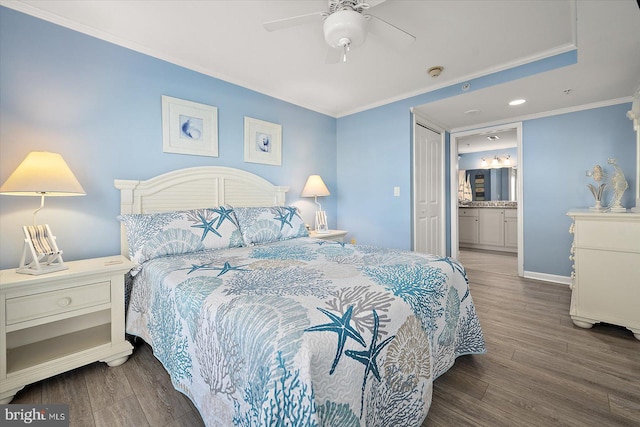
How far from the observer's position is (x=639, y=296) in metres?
2.07

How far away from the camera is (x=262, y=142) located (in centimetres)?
330

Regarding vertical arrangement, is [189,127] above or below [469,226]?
above

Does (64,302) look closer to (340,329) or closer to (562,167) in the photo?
(340,329)

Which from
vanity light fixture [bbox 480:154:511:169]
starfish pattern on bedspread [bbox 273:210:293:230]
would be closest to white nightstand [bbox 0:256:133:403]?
starfish pattern on bedspread [bbox 273:210:293:230]

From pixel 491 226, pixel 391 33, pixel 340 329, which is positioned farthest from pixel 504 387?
pixel 491 226

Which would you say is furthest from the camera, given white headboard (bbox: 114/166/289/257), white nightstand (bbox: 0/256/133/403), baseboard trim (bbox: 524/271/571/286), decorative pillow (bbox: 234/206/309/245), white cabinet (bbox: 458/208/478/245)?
white cabinet (bbox: 458/208/478/245)

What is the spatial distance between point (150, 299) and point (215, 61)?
7.24ft

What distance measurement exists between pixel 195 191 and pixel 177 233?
739mm

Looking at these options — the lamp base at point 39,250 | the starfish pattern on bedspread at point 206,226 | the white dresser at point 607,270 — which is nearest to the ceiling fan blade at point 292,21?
the starfish pattern on bedspread at point 206,226

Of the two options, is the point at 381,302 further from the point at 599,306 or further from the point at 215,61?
the point at 215,61

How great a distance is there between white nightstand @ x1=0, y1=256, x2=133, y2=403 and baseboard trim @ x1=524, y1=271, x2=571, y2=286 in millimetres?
4561

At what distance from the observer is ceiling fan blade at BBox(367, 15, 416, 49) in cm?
170

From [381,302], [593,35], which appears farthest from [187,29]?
[593,35]

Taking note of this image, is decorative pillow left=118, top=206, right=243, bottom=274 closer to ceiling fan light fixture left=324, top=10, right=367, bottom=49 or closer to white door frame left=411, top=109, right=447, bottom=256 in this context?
ceiling fan light fixture left=324, top=10, right=367, bottom=49
